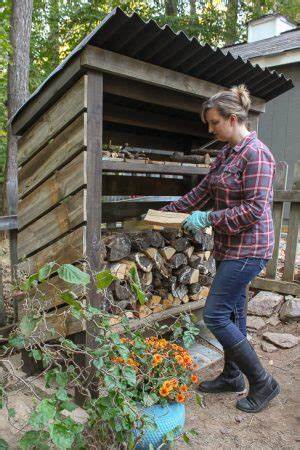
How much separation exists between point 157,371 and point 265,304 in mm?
2464

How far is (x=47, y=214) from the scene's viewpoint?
9.07 ft

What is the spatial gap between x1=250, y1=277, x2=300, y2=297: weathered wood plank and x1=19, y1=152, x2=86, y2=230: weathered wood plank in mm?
2866

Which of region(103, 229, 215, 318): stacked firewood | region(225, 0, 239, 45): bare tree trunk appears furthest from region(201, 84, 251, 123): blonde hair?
region(225, 0, 239, 45): bare tree trunk

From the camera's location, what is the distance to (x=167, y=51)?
2.50m

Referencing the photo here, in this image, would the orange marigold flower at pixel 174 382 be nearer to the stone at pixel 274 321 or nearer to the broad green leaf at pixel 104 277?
the broad green leaf at pixel 104 277

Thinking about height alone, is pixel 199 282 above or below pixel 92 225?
below

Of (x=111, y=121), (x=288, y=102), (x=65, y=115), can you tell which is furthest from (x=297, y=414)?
(x=288, y=102)

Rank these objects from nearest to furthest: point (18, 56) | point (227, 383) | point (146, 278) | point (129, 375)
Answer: point (129, 375), point (227, 383), point (146, 278), point (18, 56)

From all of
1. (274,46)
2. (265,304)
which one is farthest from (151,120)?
(274,46)

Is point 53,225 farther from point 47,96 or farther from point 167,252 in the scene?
point 167,252

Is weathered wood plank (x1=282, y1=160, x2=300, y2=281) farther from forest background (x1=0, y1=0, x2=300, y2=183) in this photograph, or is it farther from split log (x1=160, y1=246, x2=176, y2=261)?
forest background (x1=0, y1=0, x2=300, y2=183)

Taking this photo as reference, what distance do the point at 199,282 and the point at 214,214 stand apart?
141 centimetres

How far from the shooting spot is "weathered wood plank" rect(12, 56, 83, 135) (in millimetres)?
2400

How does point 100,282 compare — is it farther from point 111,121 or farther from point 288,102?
point 288,102
